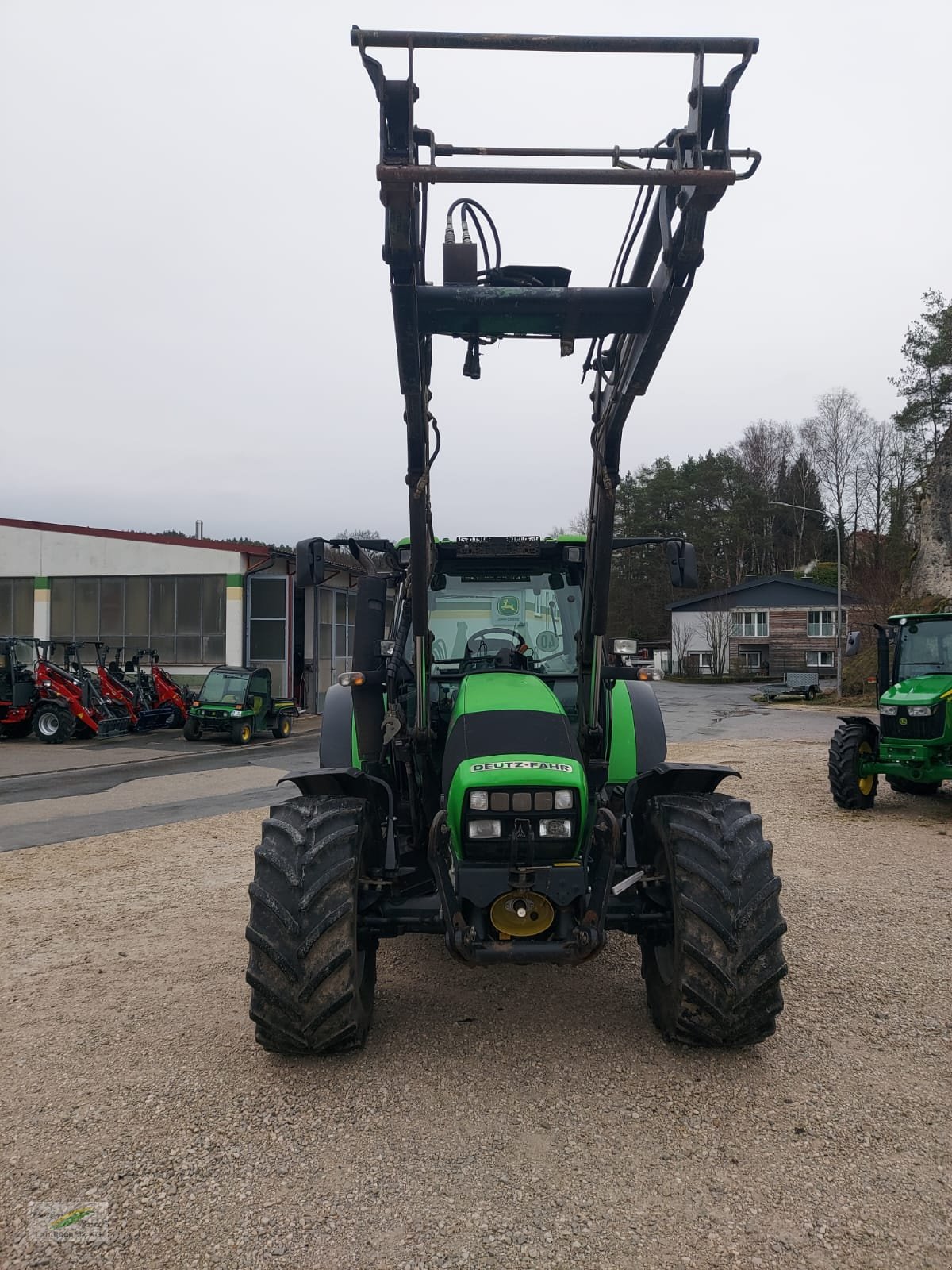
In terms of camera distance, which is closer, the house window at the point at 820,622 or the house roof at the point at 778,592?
the house window at the point at 820,622

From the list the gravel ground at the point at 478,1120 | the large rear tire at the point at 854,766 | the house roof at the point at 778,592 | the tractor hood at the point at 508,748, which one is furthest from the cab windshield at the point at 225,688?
the house roof at the point at 778,592

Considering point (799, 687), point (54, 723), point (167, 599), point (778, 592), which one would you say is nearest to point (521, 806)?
point (54, 723)

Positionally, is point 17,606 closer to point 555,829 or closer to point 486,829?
point 486,829

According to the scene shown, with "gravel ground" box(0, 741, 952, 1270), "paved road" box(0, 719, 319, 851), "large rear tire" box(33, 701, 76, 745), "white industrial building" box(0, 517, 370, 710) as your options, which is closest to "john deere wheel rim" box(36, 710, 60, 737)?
"large rear tire" box(33, 701, 76, 745)

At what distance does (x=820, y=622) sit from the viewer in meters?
55.9

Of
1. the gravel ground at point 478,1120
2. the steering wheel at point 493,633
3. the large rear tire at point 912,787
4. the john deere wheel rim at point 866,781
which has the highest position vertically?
the steering wheel at point 493,633

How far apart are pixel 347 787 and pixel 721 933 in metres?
1.70

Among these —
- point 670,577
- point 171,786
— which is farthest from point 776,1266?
point 171,786

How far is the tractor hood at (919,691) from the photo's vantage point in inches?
396

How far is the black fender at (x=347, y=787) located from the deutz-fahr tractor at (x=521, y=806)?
0.4 inches

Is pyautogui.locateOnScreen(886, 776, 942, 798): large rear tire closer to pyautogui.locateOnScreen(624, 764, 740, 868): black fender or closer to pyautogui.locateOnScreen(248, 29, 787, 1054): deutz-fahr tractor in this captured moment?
pyautogui.locateOnScreen(624, 764, 740, 868): black fender

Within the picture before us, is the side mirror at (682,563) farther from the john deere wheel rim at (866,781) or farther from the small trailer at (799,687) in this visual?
the small trailer at (799,687)

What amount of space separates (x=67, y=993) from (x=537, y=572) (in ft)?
11.1

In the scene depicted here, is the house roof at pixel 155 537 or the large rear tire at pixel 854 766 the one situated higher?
the house roof at pixel 155 537
